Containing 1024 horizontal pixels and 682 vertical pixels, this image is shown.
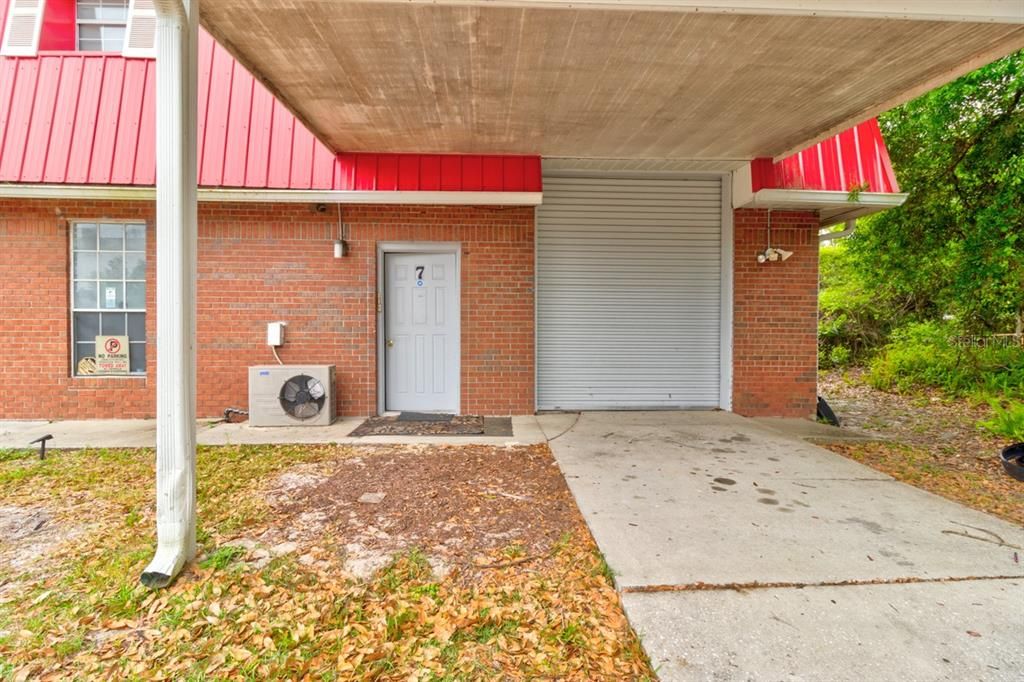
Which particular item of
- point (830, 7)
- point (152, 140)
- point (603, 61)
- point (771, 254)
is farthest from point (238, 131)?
point (771, 254)

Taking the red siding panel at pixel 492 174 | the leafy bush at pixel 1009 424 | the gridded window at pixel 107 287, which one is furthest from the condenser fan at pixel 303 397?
the leafy bush at pixel 1009 424

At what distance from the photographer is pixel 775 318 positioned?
689 cm

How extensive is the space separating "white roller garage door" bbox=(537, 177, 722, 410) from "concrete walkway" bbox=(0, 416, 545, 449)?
4.40 ft

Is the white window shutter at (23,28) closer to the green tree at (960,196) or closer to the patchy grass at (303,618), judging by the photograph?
the patchy grass at (303,618)

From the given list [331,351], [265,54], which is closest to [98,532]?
[331,351]

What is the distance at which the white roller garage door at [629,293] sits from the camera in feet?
22.9

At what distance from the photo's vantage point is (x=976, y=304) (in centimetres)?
718

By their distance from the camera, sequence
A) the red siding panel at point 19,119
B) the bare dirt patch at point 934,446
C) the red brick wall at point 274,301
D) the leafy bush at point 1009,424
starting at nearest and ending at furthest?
the bare dirt patch at point 934,446, the leafy bush at point 1009,424, the red siding panel at point 19,119, the red brick wall at point 274,301

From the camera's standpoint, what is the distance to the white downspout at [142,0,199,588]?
9.00 feet

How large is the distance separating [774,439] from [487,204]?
14.9 ft

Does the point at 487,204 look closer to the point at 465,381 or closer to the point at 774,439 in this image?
the point at 465,381

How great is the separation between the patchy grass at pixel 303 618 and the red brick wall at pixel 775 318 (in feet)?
15.9

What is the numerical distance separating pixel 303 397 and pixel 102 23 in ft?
19.7

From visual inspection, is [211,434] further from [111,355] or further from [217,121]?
[217,121]
